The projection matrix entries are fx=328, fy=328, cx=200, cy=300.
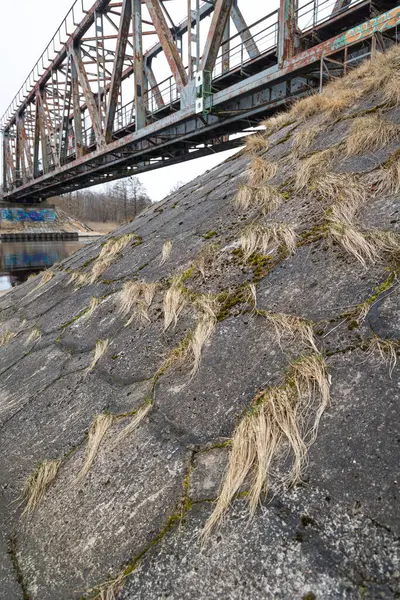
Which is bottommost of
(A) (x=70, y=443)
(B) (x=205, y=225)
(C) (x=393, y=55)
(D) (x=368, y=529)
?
(A) (x=70, y=443)

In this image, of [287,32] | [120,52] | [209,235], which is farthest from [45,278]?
[120,52]

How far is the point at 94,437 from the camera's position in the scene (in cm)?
139

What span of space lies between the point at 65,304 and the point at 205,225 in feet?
4.88

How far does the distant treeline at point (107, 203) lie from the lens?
2421 inches

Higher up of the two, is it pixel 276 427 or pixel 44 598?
pixel 276 427

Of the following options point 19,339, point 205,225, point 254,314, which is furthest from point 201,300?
point 19,339

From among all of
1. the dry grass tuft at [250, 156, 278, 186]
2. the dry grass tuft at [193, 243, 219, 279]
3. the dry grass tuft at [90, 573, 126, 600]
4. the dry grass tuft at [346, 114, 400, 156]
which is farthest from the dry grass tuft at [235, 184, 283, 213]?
the dry grass tuft at [90, 573, 126, 600]

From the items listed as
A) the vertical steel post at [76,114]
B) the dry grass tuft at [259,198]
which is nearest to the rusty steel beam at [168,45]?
the vertical steel post at [76,114]

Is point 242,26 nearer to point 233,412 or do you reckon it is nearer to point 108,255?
point 108,255

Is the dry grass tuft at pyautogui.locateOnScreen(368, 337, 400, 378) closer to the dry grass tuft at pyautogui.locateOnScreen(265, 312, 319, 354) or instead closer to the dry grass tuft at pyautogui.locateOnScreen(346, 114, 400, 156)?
the dry grass tuft at pyautogui.locateOnScreen(265, 312, 319, 354)

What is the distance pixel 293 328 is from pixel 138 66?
12432mm

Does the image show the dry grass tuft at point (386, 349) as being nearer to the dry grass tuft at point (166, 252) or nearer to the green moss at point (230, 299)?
the green moss at point (230, 299)

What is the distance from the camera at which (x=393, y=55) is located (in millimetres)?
3537

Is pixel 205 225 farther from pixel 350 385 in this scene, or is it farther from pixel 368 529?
pixel 368 529
